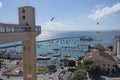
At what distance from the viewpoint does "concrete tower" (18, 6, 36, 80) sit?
8695 mm

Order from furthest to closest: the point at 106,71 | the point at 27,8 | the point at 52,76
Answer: the point at 106,71, the point at 52,76, the point at 27,8

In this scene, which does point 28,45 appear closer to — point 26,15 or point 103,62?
point 26,15

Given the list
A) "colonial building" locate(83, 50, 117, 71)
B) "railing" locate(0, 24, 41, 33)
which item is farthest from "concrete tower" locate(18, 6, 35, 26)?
"colonial building" locate(83, 50, 117, 71)

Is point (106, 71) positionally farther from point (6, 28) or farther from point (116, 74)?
point (6, 28)

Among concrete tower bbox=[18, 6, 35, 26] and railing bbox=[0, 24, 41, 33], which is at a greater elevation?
concrete tower bbox=[18, 6, 35, 26]

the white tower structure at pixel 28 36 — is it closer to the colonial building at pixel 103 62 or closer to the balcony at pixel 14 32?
the balcony at pixel 14 32

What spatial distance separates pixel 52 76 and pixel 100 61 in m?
8.98

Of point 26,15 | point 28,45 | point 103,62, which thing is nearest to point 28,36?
point 28,45

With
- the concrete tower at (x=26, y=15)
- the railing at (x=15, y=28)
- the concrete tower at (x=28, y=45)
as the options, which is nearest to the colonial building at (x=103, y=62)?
the concrete tower at (x=28, y=45)

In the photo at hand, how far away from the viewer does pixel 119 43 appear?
1950 inches

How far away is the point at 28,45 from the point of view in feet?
29.2

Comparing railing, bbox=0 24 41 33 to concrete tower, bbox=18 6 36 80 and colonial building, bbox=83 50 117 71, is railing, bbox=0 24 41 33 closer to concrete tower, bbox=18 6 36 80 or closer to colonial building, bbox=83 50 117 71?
concrete tower, bbox=18 6 36 80

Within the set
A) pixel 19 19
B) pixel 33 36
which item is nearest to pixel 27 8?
pixel 19 19

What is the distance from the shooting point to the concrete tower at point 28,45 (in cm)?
870
